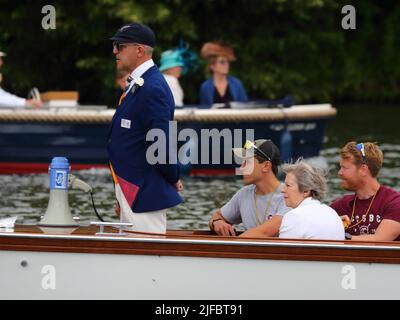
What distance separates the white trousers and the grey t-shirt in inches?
20.6

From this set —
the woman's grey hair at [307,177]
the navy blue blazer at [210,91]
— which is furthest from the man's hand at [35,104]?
the woman's grey hair at [307,177]

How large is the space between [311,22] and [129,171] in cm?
2217

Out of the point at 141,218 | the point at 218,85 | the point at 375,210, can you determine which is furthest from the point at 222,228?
the point at 218,85

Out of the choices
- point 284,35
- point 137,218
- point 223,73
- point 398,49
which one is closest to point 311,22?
point 284,35

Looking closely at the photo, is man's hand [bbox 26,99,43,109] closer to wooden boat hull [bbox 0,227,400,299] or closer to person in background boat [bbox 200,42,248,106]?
person in background boat [bbox 200,42,248,106]

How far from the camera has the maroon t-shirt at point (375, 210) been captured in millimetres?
8117

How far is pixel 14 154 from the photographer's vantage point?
16109mm

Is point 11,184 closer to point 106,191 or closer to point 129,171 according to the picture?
point 106,191

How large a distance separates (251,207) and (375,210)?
73cm

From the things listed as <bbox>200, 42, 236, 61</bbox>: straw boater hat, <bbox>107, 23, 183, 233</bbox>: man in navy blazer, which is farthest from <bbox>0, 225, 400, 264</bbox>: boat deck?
<bbox>200, 42, 236, 61</bbox>: straw boater hat

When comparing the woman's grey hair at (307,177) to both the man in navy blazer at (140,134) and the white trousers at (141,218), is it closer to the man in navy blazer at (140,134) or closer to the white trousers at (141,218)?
the man in navy blazer at (140,134)

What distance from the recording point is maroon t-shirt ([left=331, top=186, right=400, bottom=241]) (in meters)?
8.12

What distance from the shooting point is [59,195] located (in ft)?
26.7

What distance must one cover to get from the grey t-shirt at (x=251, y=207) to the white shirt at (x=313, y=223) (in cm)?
36
